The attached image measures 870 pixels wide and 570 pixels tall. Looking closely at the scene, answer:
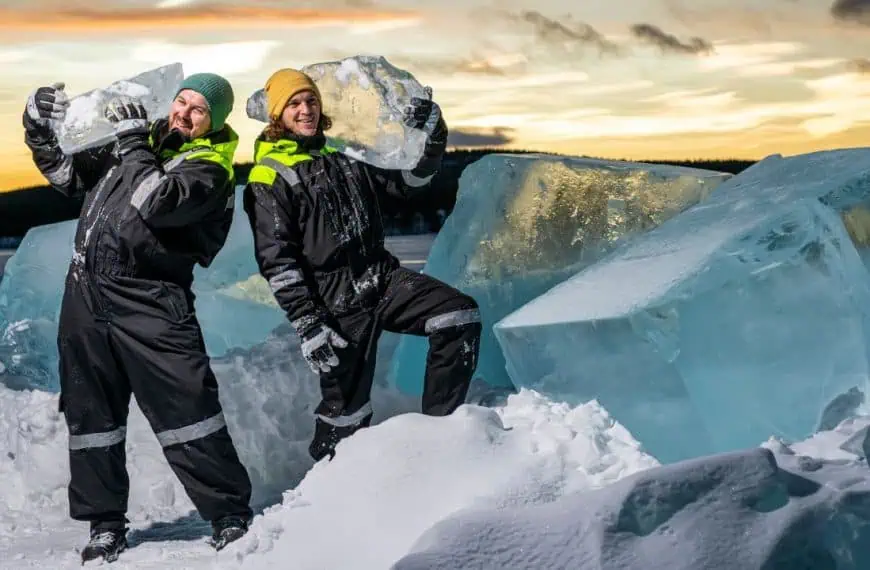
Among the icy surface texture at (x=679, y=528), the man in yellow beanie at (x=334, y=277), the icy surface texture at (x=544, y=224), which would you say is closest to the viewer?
the icy surface texture at (x=679, y=528)

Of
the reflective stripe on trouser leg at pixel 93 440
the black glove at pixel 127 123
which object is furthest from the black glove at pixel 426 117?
the reflective stripe on trouser leg at pixel 93 440

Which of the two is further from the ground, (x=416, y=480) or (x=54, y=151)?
(x=54, y=151)

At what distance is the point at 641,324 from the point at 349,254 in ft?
3.24

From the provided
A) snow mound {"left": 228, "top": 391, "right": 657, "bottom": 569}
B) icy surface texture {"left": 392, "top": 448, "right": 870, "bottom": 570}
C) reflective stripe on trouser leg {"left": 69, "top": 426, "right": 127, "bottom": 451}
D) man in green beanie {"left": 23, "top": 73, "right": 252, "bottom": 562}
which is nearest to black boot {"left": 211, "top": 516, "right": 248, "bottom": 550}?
man in green beanie {"left": 23, "top": 73, "right": 252, "bottom": 562}

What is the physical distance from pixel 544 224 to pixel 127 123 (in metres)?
1.96

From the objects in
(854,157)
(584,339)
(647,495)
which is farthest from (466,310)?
(854,157)

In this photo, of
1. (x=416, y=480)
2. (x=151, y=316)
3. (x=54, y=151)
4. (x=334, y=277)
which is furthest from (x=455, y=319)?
(x=54, y=151)

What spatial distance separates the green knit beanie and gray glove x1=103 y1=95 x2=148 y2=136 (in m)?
0.16

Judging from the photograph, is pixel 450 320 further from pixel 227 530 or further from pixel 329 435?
pixel 227 530

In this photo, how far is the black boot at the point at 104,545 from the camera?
394cm

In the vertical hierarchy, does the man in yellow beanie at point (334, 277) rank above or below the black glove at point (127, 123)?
below

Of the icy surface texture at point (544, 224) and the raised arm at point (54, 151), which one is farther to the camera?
the icy surface texture at point (544, 224)

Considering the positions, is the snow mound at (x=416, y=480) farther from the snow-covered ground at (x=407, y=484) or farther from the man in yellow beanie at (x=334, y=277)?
the man in yellow beanie at (x=334, y=277)

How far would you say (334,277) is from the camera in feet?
13.4
